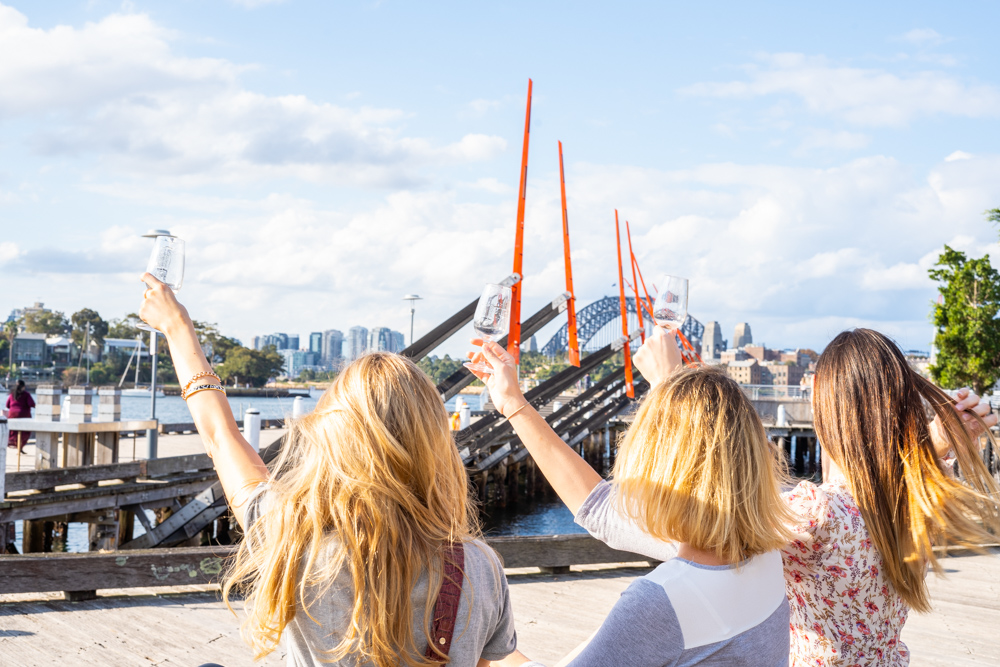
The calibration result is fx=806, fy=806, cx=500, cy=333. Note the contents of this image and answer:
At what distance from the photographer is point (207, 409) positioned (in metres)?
1.84

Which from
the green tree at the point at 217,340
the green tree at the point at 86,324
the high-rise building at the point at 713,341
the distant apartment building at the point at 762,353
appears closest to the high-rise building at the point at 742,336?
the distant apartment building at the point at 762,353

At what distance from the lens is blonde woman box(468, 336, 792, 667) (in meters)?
1.40

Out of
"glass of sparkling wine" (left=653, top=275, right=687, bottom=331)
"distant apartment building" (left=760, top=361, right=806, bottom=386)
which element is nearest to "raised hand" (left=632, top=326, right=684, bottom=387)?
"glass of sparkling wine" (left=653, top=275, right=687, bottom=331)

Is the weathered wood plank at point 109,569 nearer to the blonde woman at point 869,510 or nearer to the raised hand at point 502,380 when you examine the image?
the raised hand at point 502,380

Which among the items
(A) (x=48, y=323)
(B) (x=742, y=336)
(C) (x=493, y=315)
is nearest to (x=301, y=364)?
(C) (x=493, y=315)

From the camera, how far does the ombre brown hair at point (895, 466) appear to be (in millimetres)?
1859

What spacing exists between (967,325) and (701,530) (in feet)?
86.3

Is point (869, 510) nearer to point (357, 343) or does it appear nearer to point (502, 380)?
point (502, 380)

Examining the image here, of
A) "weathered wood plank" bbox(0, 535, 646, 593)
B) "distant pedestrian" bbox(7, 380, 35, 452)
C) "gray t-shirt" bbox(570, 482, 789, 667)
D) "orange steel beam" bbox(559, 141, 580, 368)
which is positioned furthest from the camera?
"distant pedestrian" bbox(7, 380, 35, 452)

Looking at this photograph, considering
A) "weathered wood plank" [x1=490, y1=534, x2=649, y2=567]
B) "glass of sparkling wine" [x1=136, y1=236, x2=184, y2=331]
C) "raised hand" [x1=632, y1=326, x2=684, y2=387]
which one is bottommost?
"weathered wood plank" [x1=490, y1=534, x2=649, y2=567]

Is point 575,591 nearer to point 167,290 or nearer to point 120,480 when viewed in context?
point 167,290

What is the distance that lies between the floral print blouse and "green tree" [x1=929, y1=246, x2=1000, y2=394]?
2473cm

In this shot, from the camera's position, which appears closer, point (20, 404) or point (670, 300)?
point (670, 300)

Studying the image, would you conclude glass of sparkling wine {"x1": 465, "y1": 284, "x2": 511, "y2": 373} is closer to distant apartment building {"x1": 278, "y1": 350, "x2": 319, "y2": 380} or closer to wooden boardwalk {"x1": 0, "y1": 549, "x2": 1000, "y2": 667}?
distant apartment building {"x1": 278, "y1": 350, "x2": 319, "y2": 380}
